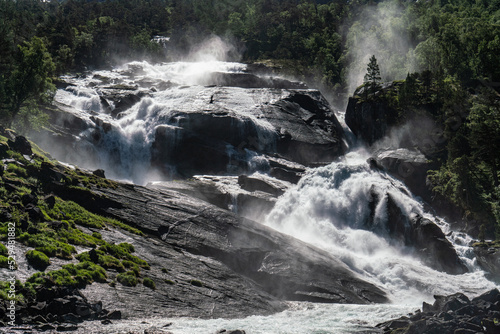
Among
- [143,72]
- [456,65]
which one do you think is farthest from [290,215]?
[143,72]

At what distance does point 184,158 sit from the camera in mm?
61000

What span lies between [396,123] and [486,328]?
5418 cm

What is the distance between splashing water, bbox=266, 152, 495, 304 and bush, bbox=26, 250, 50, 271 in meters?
27.5

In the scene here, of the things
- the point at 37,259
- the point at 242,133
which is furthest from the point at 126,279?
the point at 242,133

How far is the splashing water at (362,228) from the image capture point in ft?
134

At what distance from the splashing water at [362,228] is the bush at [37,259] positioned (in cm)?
2747

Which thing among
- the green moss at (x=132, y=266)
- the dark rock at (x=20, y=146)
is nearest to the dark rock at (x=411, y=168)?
the green moss at (x=132, y=266)

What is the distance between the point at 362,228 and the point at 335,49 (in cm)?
9729

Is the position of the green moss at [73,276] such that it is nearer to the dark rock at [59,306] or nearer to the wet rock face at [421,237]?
the dark rock at [59,306]

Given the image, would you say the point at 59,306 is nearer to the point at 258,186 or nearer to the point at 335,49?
the point at 258,186

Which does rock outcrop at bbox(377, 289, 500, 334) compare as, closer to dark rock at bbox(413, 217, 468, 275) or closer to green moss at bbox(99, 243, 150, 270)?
green moss at bbox(99, 243, 150, 270)

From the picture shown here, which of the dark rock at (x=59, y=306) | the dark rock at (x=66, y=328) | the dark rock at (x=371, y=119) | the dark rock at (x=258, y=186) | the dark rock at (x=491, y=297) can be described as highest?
the dark rock at (x=371, y=119)

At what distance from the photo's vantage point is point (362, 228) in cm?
5059

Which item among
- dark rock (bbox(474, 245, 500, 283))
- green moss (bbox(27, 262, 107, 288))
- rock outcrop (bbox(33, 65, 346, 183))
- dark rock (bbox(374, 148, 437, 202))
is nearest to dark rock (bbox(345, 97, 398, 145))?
rock outcrop (bbox(33, 65, 346, 183))
